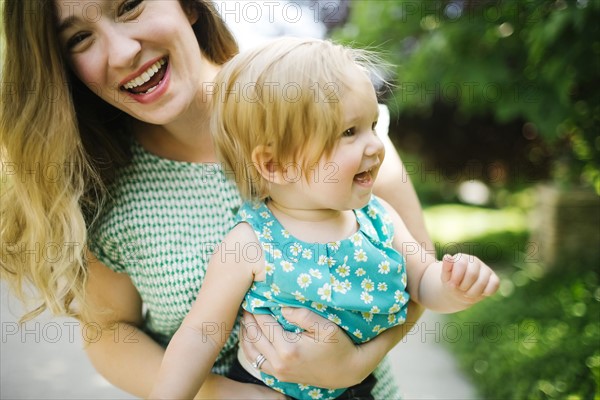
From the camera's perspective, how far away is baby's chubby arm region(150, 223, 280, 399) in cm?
Answer: 149

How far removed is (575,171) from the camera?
18.0ft

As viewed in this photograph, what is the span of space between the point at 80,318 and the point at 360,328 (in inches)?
33.0

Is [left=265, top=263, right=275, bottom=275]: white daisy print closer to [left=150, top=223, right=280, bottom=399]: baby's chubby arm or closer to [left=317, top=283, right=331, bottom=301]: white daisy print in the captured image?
[left=150, top=223, right=280, bottom=399]: baby's chubby arm

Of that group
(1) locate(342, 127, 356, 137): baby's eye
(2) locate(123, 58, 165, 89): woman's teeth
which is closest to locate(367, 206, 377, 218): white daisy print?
(1) locate(342, 127, 356, 137): baby's eye

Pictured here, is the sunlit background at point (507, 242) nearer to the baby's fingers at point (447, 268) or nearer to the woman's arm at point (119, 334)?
the baby's fingers at point (447, 268)

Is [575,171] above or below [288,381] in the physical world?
below

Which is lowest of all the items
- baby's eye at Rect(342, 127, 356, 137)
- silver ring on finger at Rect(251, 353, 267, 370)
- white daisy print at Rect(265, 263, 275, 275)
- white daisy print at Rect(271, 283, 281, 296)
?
silver ring on finger at Rect(251, 353, 267, 370)

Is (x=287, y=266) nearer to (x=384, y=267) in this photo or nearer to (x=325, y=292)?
(x=325, y=292)

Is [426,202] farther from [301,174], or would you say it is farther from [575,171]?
[301,174]

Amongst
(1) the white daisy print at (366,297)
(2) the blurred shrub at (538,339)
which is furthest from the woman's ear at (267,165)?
(2) the blurred shrub at (538,339)

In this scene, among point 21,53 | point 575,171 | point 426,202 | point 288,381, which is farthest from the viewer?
point 426,202

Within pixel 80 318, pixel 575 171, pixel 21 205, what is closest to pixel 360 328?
pixel 80 318

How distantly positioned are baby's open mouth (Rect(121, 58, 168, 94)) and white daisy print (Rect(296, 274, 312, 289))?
652 mm

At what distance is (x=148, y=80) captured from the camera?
1.72 metres
